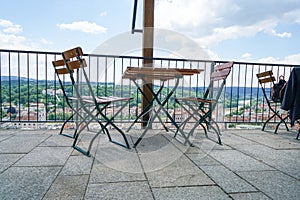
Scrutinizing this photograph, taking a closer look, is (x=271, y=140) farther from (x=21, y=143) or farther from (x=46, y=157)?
(x=21, y=143)

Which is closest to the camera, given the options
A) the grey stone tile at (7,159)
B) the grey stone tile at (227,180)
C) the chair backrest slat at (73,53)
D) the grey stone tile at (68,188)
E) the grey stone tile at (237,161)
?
the grey stone tile at (68,188)

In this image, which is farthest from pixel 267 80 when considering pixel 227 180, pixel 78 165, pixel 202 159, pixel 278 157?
Answer: pixel 78 165

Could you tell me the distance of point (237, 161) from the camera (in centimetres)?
178

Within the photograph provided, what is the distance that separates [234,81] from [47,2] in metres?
3.58

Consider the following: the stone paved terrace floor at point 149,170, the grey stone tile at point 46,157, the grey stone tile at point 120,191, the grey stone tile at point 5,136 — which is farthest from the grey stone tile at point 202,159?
the grey stone tile at point 5,136

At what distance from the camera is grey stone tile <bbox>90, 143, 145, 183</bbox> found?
1382 millimetres

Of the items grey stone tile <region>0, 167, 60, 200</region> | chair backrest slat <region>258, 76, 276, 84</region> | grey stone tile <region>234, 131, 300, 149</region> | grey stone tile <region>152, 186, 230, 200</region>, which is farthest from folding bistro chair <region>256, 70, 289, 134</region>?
grey stone tile <region>0, 167, 60, 200</region>

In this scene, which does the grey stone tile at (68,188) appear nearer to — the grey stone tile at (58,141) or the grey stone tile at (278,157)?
the grey stone tile at (58,141)

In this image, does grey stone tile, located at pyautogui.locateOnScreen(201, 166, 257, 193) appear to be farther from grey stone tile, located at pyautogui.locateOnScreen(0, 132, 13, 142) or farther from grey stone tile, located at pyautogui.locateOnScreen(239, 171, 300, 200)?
grey stone tile, located at pyautogui.locateOnScreen(0, 132, 13, 142)

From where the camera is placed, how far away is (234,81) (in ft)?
11.9

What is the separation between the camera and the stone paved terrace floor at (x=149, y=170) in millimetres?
1184

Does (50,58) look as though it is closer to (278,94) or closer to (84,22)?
(84,22)

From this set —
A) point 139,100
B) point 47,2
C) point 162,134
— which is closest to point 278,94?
point 162,134

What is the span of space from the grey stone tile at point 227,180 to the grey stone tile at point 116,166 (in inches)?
19.9
